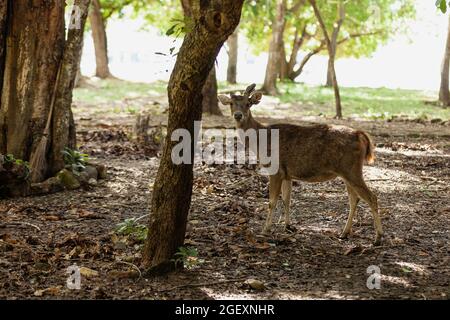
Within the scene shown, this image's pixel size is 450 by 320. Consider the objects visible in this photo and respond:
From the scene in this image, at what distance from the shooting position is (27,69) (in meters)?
9.66

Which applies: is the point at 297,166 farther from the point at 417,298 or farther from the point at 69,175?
the point at 69,175

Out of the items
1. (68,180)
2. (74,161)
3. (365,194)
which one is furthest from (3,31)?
(365,194)

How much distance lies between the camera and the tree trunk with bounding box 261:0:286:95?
978 inches

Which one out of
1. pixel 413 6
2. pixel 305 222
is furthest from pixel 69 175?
pixel 413 6

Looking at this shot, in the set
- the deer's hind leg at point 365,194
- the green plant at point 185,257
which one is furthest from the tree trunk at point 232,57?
the green plant at point 185,257

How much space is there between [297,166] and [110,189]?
340cm

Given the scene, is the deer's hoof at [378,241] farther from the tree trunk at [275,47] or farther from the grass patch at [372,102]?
the tree trunk at [275,47]

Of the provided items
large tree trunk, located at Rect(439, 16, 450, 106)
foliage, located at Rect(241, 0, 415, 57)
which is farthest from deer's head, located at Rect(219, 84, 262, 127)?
foliage, located at Rect(241, 0, 415, 57)

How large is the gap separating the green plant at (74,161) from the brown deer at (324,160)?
11.4ft

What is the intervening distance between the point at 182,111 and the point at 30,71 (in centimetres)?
446

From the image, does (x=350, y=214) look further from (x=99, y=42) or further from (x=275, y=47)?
(x=99, y=42)

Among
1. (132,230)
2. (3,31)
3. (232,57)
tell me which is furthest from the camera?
(232,57)

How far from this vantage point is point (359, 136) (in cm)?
762

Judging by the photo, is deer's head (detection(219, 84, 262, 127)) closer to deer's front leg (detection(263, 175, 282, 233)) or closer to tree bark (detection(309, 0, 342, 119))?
deer's front leg (detection(263, 175, 282, 233))
